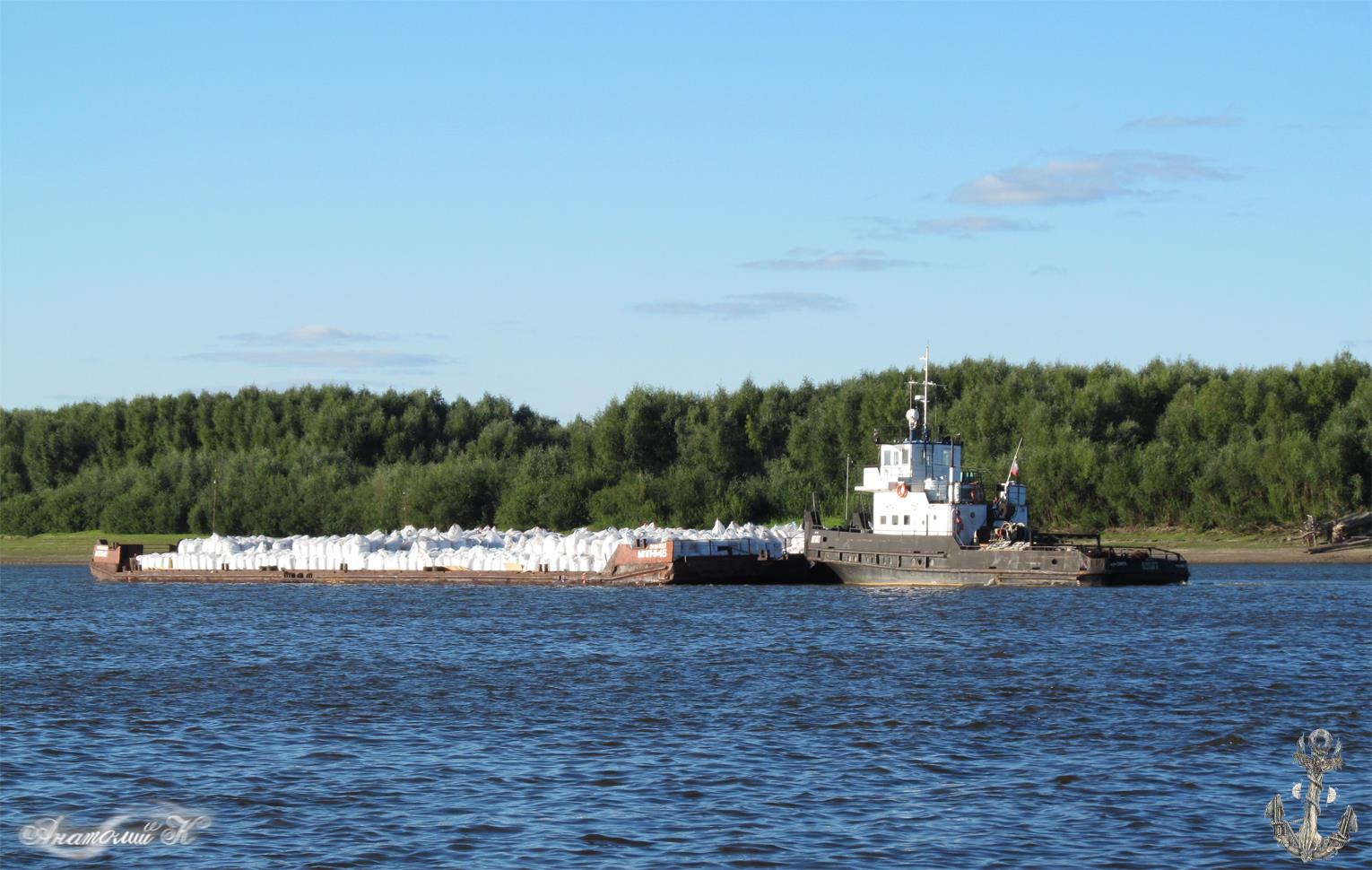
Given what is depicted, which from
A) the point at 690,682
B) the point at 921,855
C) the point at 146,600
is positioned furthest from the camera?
the point at 146,600

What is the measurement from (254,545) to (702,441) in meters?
36.8

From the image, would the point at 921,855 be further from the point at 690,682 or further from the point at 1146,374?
the point at 1146,374

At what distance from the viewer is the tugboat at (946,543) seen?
60.9 metres

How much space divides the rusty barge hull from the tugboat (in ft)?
8.60

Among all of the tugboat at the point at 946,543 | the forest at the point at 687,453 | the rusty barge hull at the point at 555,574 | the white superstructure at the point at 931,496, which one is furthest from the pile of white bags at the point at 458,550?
the forest at the point at 687,453

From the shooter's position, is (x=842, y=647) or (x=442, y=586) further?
(x=442, y=586)

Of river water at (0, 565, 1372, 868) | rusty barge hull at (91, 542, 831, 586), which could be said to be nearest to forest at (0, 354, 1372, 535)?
rusty barge hull at (91, 542, 831, 586)

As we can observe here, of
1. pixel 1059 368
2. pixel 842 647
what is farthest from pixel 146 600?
pixel 1059 368

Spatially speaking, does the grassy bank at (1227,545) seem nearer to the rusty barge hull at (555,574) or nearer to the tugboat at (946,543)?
the rusty barge hull at (555,574)

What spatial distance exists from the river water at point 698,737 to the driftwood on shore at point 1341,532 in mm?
39106

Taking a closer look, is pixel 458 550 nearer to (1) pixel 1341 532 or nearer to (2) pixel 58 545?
(1) pixel 1341 532

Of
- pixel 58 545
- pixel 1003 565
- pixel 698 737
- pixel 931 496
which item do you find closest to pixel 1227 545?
pixel 931 496

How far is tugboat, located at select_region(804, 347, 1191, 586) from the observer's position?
2397 inches

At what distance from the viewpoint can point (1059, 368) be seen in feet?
359
